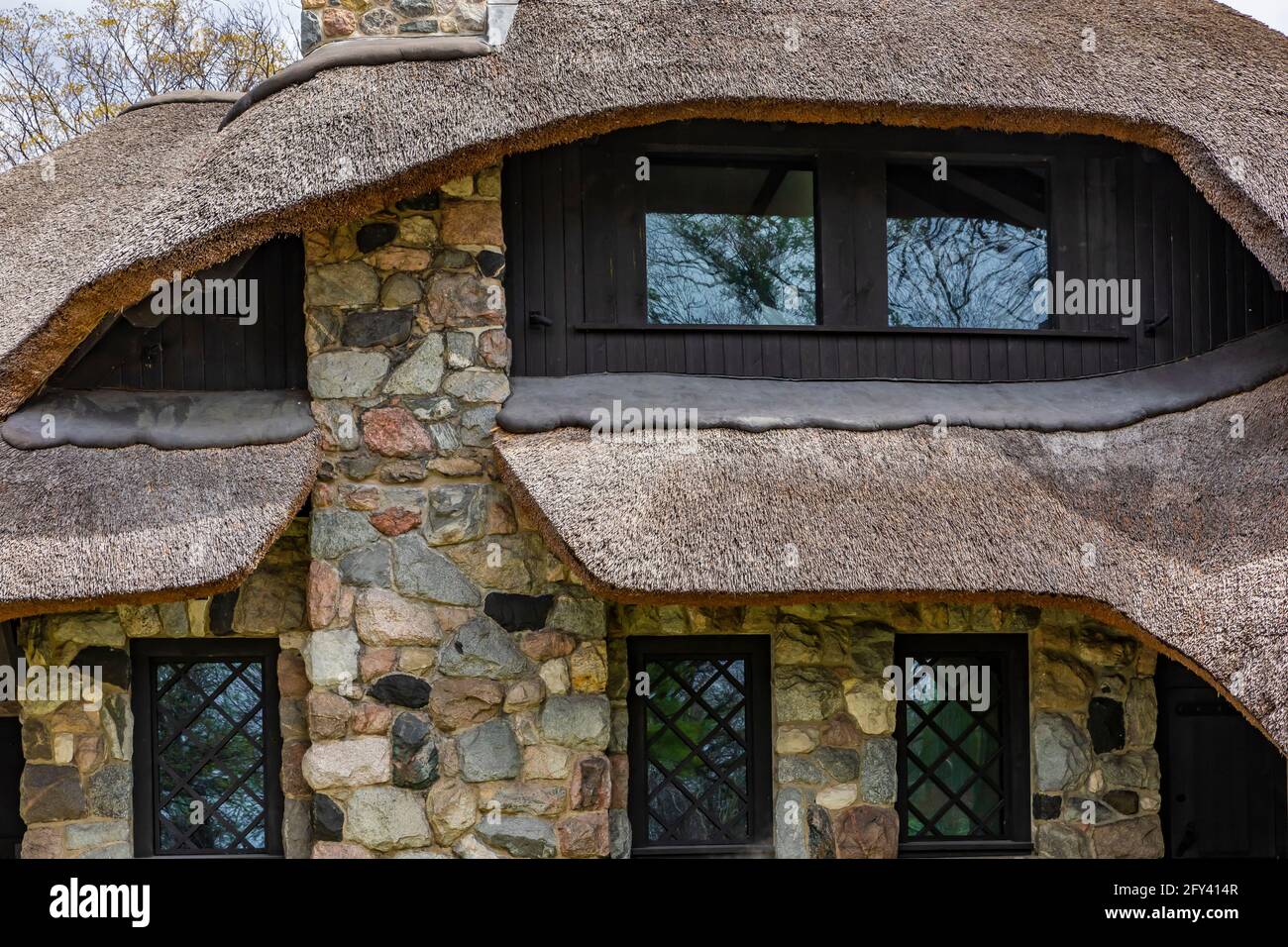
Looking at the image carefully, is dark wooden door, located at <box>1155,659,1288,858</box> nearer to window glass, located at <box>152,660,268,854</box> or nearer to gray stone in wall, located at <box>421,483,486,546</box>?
gray stone in wall, located at <box>421,483,486,546</box>

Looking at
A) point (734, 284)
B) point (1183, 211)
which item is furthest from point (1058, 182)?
point (734, 284)

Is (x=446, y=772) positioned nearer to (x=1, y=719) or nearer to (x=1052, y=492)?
(x=1, y=719)

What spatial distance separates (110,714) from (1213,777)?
206 inches

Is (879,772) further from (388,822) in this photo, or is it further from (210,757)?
(210,757)

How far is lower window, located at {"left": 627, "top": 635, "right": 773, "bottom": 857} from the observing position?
5.22 m

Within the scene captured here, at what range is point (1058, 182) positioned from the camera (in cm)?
568

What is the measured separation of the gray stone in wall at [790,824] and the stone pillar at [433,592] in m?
0.85

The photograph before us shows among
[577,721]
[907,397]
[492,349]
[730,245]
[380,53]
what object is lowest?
[577,721]

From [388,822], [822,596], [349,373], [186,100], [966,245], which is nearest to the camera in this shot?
[822,596]

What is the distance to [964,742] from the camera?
547cm

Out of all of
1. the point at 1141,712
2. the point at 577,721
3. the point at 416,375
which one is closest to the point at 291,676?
the point at 577,721

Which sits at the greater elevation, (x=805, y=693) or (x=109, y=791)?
(x=805, y=693)

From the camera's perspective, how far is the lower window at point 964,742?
5.39 meters

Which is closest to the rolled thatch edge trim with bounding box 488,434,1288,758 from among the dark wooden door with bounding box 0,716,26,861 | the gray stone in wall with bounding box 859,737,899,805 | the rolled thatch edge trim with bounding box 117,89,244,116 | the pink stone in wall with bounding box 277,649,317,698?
the gray stone in wall with bounding box 859,737,899,805
